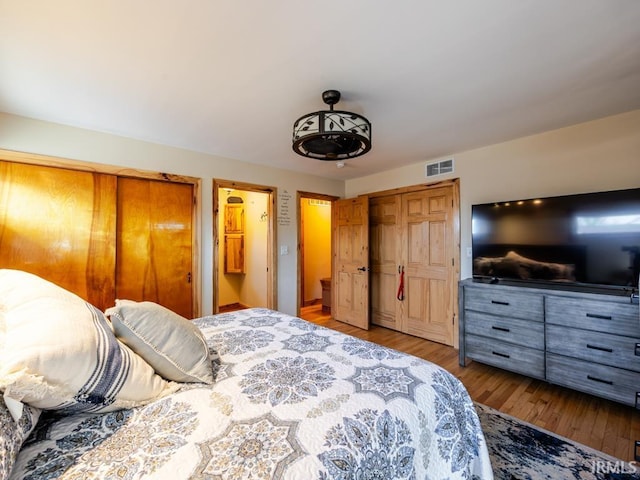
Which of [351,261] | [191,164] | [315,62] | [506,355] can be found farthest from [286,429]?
[351,261]

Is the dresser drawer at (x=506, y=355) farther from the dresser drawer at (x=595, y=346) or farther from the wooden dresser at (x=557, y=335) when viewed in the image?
the dresser drawer at (x=595, y=346)

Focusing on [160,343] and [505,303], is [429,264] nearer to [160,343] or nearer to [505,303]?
[505,303]

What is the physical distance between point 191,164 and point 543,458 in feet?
13.2

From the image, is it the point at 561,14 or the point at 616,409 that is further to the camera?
the point at 616,409

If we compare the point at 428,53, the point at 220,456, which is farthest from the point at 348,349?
the point at 428,53

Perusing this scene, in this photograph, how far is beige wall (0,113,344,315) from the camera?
8.02 ft

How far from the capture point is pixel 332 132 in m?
1.70

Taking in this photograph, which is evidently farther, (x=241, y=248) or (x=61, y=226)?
(x=241, y=248)

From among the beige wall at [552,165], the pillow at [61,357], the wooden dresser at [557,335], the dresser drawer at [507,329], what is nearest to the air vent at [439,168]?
the beige wall at [552,165]

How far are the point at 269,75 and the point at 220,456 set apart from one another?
2018 millimetres

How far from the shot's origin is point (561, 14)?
53.1 inches

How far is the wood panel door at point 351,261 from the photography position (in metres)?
4.22

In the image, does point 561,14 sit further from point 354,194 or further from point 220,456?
point 354,194

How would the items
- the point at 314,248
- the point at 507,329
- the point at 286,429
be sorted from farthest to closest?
the point at 314,248
the point at 507,329
the point at 286,429
